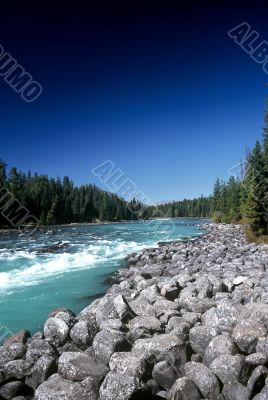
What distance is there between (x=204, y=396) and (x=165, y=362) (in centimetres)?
91

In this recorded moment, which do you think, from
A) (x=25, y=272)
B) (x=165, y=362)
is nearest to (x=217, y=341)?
(x=165, y=362)

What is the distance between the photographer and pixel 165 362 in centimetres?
613

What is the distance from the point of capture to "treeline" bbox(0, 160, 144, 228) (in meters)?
72.5

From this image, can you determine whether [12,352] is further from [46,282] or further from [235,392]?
[46,282]

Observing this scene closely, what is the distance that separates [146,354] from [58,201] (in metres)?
91.4

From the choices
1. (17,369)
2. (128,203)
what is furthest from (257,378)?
(128,203)

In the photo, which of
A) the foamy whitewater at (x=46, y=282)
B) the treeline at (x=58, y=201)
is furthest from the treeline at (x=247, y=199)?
the treeline at (x=58, y=201)

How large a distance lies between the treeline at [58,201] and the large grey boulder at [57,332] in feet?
189

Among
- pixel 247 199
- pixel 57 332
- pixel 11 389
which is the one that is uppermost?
pixel 247 199

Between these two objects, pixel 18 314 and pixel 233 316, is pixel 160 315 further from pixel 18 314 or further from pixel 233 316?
pixel 18 314

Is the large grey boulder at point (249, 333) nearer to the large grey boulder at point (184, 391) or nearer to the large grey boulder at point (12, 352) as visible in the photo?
the large grey boulder at point (184, 391)

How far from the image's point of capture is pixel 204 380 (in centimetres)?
560

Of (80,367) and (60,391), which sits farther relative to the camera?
(80,367)

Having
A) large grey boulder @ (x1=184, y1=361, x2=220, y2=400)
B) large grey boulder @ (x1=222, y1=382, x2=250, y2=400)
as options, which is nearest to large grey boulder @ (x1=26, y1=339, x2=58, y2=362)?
large grey boulder @ (x1=184, y1=361, x2=220, y2=400)
